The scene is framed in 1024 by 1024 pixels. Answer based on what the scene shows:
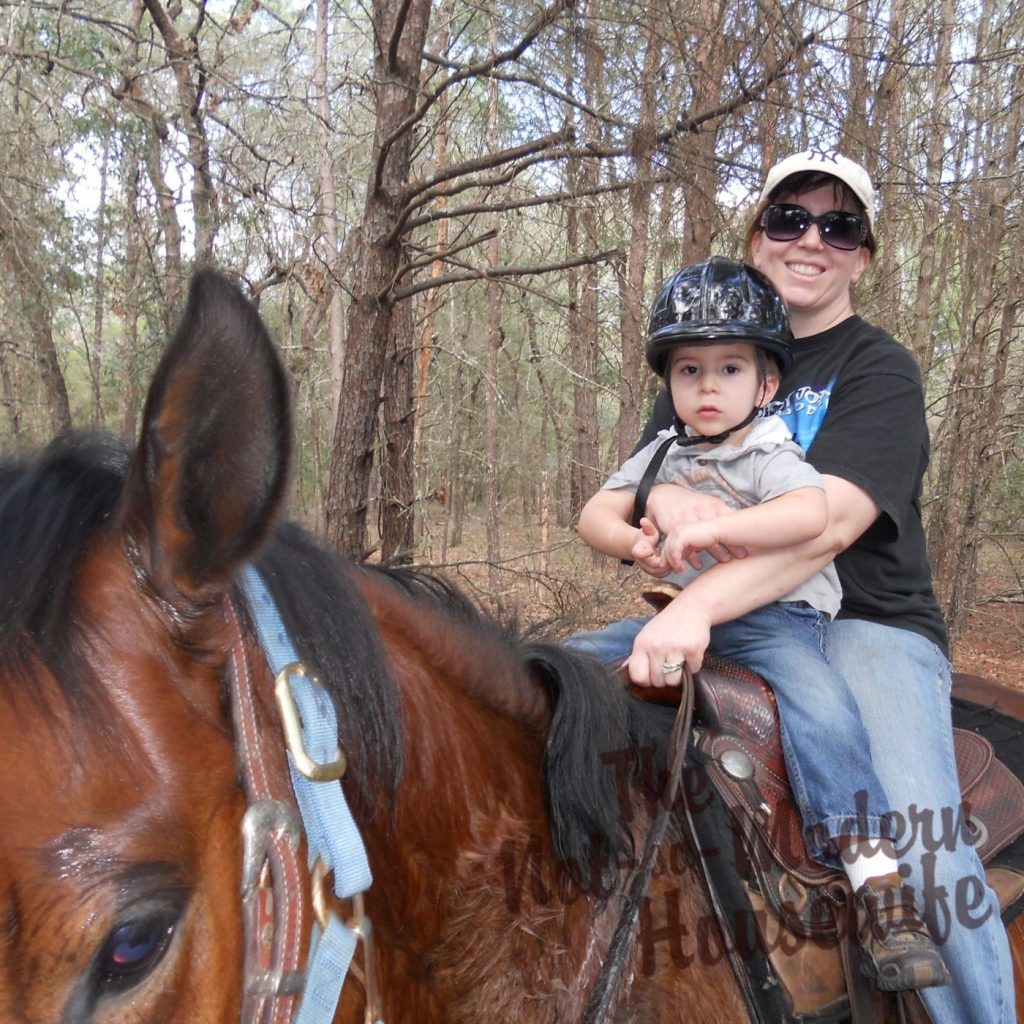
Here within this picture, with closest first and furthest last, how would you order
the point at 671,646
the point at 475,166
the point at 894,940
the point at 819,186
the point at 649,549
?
the point at 894,940
the point at 671,646
the point at 649,549
the point at 819,186
the point at 475,166

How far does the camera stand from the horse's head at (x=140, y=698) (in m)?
0.95

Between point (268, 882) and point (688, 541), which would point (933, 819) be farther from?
point (268, 882)

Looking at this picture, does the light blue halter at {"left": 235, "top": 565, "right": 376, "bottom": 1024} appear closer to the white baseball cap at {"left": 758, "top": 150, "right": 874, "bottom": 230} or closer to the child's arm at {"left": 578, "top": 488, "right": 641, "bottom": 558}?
the child's arm at {"left": 578, "top": 488, "right": 641, "bottom": 558}

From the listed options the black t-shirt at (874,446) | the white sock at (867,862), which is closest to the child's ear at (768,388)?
the black t-shirt at (874,446)

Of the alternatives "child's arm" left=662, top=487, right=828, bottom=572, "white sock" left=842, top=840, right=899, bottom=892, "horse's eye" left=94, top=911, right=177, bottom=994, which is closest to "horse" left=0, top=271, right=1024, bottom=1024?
"horse's eye" left=94, top=911, right=177, bottom=994

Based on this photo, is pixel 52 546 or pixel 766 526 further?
pixel 766 526

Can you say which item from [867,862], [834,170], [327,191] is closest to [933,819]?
[867,862]

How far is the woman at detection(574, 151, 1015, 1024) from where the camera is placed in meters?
1.93

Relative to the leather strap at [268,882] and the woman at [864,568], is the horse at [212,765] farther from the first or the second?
the woman at [864,568]

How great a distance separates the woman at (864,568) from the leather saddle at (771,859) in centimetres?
13

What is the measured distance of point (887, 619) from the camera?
229cm

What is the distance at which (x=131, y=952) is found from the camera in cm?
100

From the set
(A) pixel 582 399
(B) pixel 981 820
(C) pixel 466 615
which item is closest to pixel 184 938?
(C) pixel 466 615

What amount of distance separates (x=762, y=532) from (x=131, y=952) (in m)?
1.55
